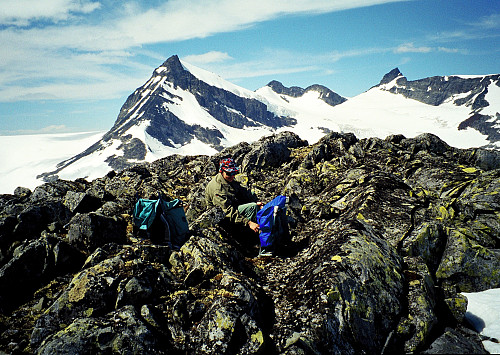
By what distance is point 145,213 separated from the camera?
10.7 m

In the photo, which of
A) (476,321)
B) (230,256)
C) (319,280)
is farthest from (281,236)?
(476,321)

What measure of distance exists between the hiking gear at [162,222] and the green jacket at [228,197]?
66.3 inches

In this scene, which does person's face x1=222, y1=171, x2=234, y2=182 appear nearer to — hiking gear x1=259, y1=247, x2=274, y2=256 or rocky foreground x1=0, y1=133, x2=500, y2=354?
rocky foreground x1=0, y1=133, x2=500, y2=354

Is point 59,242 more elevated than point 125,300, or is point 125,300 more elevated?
point 59,242

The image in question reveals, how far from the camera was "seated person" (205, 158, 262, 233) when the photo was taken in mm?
11132

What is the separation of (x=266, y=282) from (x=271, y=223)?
7.33ft

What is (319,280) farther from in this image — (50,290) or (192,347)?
(50,290)

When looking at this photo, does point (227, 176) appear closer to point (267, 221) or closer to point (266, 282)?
point (267, 221)

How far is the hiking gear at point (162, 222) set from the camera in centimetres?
1056

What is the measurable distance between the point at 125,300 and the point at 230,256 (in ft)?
10.7

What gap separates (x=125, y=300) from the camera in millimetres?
7000

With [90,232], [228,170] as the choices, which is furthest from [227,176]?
[90,232]

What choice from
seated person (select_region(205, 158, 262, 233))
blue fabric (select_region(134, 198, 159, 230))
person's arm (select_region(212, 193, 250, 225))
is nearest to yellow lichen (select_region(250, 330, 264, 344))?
seated person (select_region(205, 158, 262, 233))

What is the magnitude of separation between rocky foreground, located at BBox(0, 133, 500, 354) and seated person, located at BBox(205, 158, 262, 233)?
66 centimetres
